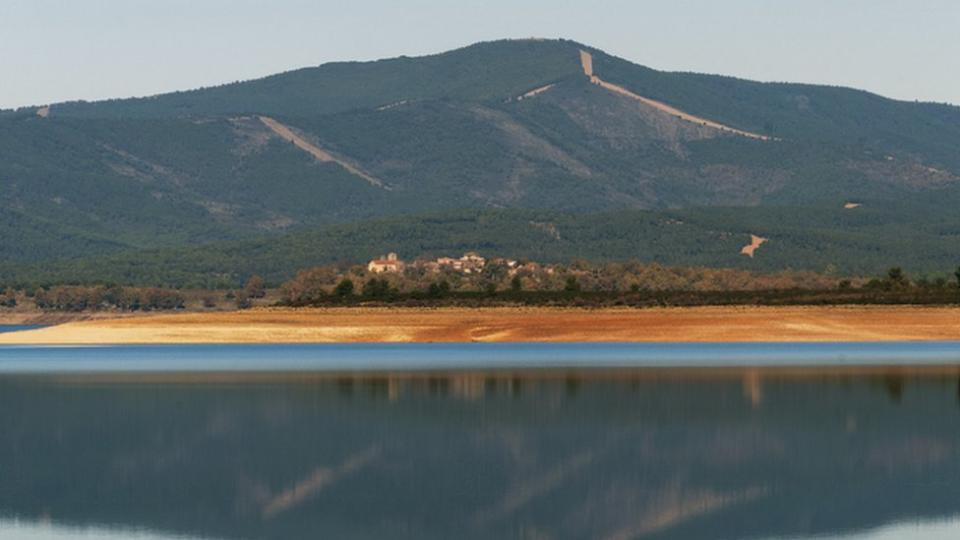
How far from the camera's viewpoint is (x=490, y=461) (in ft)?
119

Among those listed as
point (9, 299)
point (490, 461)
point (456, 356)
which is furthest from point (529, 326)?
point (9, 299)

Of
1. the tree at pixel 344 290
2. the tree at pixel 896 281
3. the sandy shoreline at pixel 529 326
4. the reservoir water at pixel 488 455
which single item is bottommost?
the sandy shoreline at pixel 529 326

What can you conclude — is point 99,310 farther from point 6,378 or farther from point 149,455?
point 149,455

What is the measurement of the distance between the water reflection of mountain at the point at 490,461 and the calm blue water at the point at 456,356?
17.0m

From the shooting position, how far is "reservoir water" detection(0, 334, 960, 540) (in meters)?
29.1

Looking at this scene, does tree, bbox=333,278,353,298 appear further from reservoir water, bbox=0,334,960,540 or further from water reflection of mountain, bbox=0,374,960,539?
water reflection of mountain, bbox=0,374,960,539

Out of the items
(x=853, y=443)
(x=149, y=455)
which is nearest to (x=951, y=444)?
(x=853, y=443)

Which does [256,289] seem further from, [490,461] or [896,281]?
[490,461]

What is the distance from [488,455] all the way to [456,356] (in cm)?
4527

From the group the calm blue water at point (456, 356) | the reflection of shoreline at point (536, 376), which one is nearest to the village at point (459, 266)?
the calm blue water at point (456, 356)

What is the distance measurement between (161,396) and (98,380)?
9.90m

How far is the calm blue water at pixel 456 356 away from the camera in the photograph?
72250 mm

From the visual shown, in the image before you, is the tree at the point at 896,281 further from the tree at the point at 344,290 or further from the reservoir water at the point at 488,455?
the reservoir water at the point at 488,455

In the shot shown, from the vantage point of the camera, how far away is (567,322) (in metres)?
99.6
